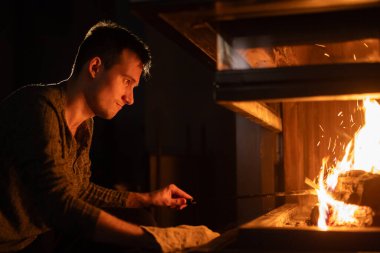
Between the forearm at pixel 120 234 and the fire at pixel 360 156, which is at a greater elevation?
the fire at pixel 360 156

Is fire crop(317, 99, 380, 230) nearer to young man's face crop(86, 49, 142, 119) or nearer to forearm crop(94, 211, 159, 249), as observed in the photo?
forearm crop(94, 211, 159, 249)

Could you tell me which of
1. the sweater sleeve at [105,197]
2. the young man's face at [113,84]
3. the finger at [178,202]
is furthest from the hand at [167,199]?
the young man's face at [113,84]

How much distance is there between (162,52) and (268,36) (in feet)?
26.1

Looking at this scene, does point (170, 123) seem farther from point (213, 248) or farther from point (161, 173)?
point (213, 248)

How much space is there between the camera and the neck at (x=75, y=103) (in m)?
3.05

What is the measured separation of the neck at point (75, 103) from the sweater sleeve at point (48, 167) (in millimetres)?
254

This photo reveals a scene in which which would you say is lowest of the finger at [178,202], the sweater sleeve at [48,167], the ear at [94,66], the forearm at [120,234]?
the forearm at [120,234]

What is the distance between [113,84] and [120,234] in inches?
40.0

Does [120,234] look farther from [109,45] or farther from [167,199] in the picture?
[109,45]

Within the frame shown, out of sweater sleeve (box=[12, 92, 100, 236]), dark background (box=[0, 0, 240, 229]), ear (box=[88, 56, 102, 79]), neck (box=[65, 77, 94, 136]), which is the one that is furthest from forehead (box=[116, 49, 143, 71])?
dark background (box=[0, 0, 240, 229])

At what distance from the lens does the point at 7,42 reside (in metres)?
8.91

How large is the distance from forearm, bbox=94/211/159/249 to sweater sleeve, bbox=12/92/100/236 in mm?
36

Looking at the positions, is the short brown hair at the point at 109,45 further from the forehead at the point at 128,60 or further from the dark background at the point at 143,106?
the dark background at the point at 143,106

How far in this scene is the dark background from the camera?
359 inches
